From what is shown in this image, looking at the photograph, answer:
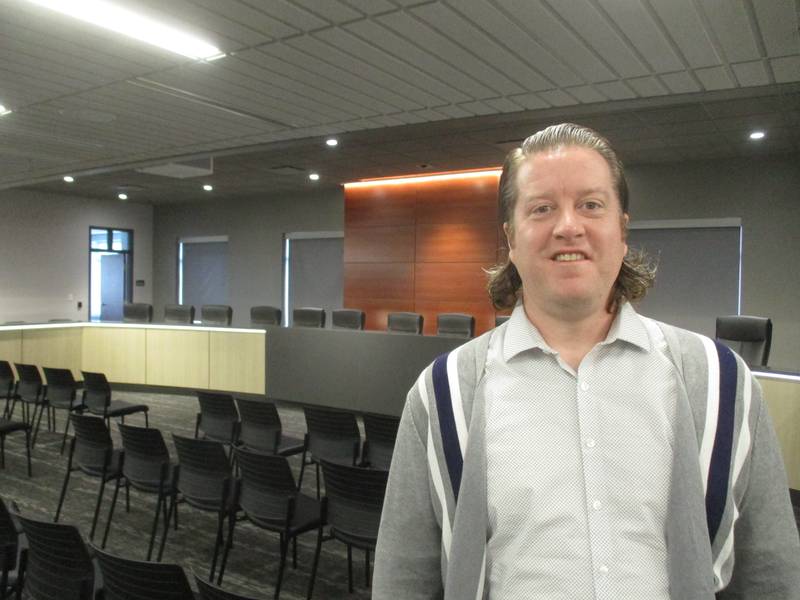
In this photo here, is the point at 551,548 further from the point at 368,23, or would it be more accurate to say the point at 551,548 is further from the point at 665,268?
the point at 665,268

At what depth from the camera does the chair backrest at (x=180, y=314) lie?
8.89 meters

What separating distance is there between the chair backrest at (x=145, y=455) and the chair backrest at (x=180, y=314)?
503 centimetres

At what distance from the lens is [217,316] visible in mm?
8852

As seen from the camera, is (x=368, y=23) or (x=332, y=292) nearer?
(x=368, y=23)

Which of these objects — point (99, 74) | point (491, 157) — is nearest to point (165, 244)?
point (491, 157)

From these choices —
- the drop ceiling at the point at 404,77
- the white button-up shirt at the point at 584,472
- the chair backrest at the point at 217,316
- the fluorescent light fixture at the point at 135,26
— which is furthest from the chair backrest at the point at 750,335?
the chair backrest at the point at 217,316

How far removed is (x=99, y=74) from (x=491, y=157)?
16.5 ft

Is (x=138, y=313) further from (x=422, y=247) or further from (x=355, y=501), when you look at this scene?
(x=355, y=501)

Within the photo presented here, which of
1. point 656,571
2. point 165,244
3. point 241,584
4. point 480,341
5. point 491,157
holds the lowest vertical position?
point 241,584

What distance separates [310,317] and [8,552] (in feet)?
18.0

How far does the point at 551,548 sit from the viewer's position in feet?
2.99

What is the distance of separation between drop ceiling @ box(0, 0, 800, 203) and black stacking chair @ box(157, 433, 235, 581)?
2.45 m

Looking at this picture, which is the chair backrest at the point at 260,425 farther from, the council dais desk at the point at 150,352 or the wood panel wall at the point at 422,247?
the wood panel wall at the point at 422,247

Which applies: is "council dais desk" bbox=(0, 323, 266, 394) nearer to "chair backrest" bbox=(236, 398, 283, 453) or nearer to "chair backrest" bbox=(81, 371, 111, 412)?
"chair backrest" bbox=(81, 371, 111, 412)
